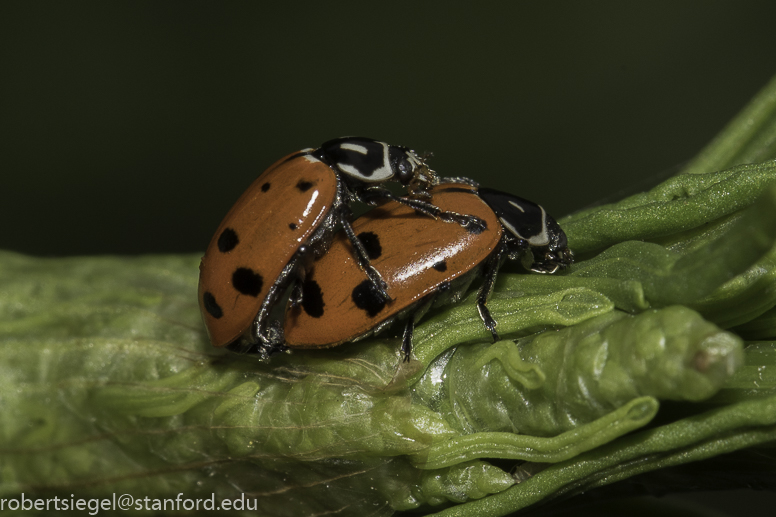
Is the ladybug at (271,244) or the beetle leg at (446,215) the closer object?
the ladybug at (271,244)

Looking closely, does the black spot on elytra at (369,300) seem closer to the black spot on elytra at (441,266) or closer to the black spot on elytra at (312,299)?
the black spot on elytra at (312,299)

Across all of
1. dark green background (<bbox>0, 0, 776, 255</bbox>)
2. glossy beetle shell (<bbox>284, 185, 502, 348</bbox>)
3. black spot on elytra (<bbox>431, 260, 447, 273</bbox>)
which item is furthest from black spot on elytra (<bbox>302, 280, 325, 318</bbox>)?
dark green background (<bbox>0, 0, 776, 255</bbox>)

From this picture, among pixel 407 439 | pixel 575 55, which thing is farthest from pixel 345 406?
pixel 575 55

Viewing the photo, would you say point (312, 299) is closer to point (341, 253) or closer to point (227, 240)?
point (341, 253)

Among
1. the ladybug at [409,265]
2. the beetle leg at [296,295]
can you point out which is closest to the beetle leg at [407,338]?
the ladybug at [409,265]

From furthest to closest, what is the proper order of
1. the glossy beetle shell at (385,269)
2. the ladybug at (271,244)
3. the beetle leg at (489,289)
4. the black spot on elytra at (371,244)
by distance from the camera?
1. the black spot on elytra at (371,244)
2. the ladybug at (271,244)
3. the glossy beetle shell at (385,269)
4. the beetle leg at (489,289)

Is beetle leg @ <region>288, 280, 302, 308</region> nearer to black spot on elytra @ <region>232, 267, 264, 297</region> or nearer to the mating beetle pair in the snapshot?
the mating beetle pair

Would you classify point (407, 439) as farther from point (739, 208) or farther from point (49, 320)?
point (49, 320)
